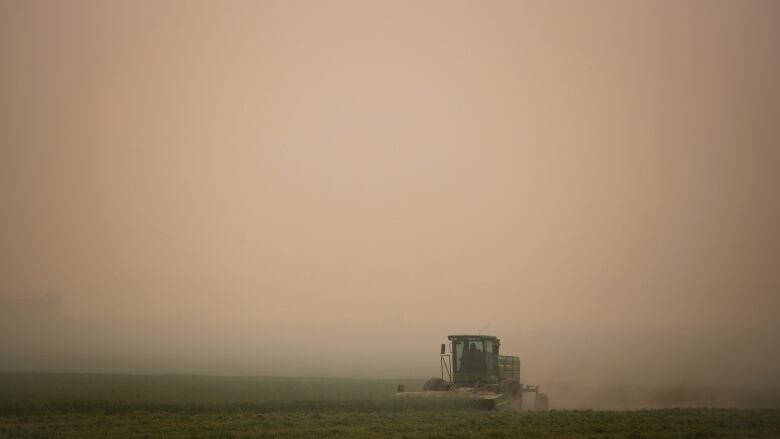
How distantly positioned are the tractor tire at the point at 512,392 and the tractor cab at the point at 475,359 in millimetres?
916

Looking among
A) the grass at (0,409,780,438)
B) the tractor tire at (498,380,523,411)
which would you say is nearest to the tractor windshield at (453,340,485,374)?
the tractor tire at (498,380,523,411)

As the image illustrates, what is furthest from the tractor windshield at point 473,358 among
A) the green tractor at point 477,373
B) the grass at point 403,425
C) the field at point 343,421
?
the grass at point 403,425

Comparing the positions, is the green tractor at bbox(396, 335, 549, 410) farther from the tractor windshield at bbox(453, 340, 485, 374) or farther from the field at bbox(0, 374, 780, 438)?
the field at bbox(0, 374, 780, 438)

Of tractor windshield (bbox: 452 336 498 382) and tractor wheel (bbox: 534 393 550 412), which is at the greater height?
tractor windshield (bbox: 452 336 498 382)

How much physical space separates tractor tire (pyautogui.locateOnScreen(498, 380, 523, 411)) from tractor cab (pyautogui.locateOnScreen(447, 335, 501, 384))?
916 millimetres

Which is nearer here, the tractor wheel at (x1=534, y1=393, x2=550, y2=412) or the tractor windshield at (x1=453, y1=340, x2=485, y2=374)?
the tractor windshield at (x1=453, y1=340, x2=485, y2=374)

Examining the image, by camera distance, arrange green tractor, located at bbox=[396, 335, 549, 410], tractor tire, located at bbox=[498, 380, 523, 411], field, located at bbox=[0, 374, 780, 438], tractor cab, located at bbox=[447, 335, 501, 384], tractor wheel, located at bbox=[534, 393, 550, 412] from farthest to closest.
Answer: tractor wheel, located at bbox=[534, 393, 550, 412] < tractor cab, located at bbox=[447, 335, 501, 384] < green tractor, located at bbox=[396, 335, 549, 410] < tractor tire, located at bbox=[498, 380, 523, 411] < field, located at bbox=[0, 374, 780, 438]

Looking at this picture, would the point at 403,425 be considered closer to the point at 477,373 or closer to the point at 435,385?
the point at 435,385

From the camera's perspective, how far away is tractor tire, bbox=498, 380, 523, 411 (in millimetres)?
36375

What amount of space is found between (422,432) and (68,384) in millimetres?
34705

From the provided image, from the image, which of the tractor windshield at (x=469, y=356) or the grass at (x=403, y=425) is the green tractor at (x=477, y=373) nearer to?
the tractor windshield at (x=469, y=356)

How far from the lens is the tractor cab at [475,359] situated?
38062mm

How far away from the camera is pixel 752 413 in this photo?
31.9 meters

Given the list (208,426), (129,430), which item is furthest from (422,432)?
(129,430)
